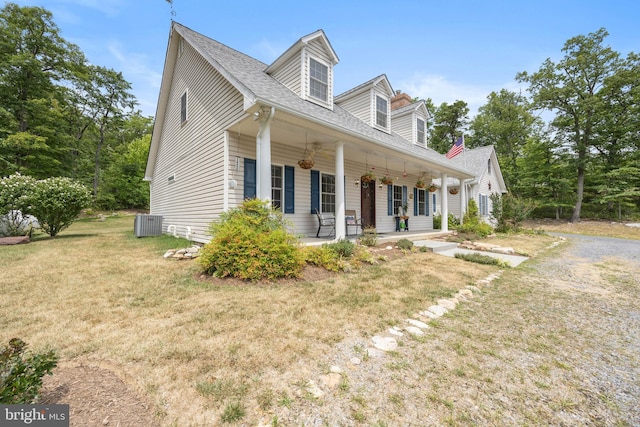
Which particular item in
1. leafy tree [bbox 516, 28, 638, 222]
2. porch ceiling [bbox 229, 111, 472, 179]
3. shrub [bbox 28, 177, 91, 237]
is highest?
leafy tree [bbox 516, 28, 638, 222]

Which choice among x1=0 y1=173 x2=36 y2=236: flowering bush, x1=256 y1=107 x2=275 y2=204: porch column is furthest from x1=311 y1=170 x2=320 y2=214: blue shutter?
x1=0 y1=173 x2=36 y2=236: flowering bush

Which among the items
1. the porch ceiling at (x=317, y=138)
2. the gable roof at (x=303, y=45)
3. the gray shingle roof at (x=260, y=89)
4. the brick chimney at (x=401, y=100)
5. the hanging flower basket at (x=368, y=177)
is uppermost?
the brick chimney at (x=401, y=100)

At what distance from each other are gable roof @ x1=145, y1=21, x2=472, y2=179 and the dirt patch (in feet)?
14.4

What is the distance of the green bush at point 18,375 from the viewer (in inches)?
46.4

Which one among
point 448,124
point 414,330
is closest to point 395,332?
point 414,330

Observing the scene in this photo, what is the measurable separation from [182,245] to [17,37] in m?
22.8

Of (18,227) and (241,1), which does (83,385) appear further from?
(18,227)

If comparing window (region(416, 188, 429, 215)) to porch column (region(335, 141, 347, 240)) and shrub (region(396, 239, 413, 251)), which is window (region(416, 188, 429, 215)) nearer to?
shrub (region(396, 239, 413, 251))

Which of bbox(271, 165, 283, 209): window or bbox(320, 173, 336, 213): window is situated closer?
bbox(271, 165, 283, 209): window

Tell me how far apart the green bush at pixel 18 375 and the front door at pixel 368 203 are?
9069 millimetres

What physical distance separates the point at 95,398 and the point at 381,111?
10.7m

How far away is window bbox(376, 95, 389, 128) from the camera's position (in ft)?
32.6

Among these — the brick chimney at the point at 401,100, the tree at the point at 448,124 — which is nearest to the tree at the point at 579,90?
the tree at the point at 448,124

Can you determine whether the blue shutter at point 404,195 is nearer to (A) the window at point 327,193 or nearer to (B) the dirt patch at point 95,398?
(A) the window at point 327,193
